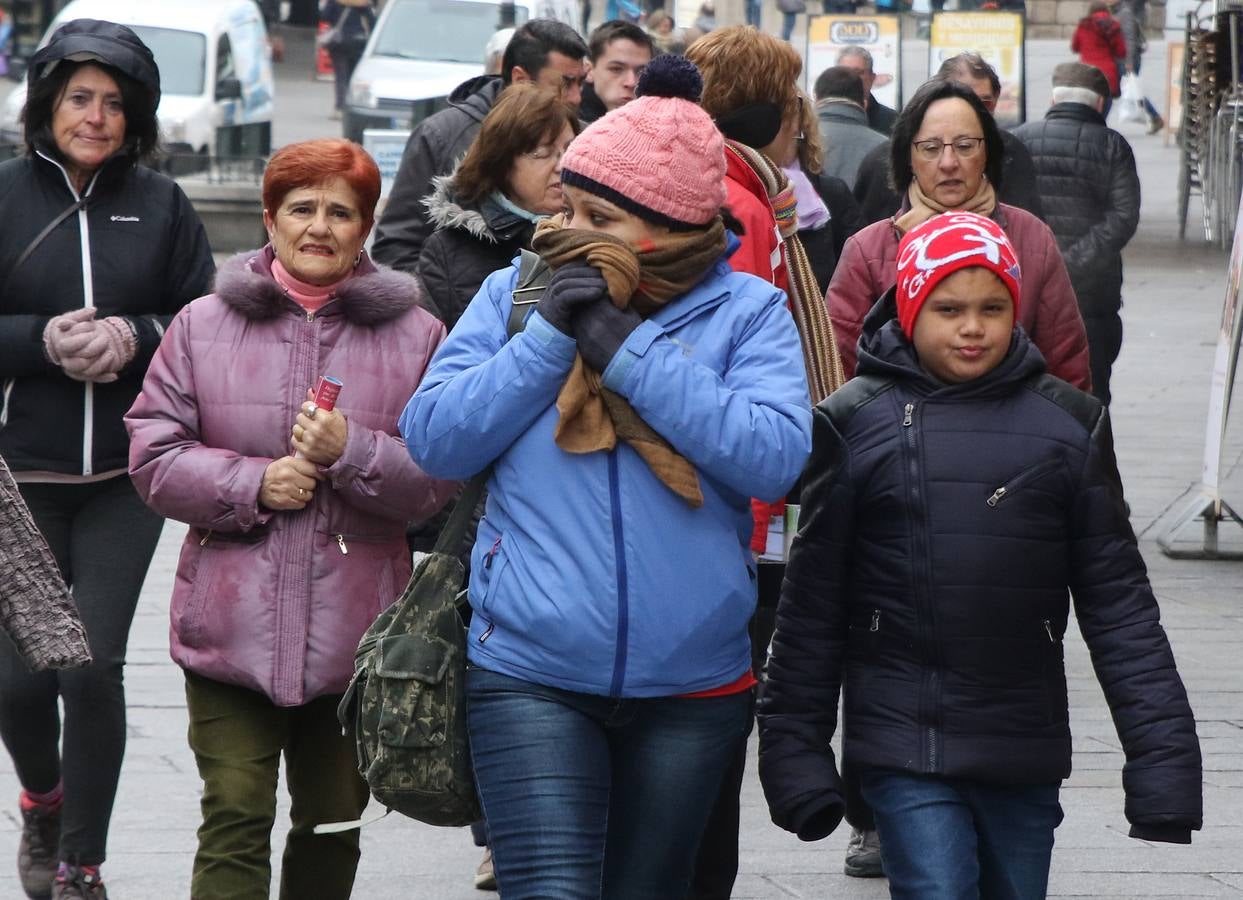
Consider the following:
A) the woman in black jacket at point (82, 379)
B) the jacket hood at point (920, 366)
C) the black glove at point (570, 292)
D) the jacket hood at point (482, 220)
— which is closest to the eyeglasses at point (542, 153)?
the jacket hood at point (482, 220)

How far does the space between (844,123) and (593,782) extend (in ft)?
20.6

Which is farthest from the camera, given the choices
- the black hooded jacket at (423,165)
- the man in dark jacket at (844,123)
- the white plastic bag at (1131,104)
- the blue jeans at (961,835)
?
the white plastic bag at (1131,104)

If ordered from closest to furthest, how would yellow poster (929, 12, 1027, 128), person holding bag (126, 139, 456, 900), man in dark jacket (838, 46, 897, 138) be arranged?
1. person holding bag (126, 139, 456, 900)
2. man in dark jacket (838, 46, 897, 138)
3. yellow poster (929, 12, 1027, 128)

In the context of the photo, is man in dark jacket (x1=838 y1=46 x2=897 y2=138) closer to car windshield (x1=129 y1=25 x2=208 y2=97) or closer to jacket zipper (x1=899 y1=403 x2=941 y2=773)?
jacket zipper (x1=899 y1=403 x2=941 y2=773)

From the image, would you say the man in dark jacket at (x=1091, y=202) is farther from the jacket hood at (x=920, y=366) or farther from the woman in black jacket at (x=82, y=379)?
the jacket hood at (x=920, y=366)

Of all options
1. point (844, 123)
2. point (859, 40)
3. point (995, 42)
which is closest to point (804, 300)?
point (844, 123)

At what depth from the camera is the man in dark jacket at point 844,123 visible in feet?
29.8

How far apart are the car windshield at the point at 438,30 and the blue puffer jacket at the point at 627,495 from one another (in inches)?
734

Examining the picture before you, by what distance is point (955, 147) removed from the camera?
543 centimetres

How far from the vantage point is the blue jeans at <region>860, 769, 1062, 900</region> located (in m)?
3.60

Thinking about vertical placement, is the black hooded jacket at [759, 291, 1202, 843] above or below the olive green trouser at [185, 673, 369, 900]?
above

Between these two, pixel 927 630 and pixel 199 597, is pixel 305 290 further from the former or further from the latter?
pixel 927 630

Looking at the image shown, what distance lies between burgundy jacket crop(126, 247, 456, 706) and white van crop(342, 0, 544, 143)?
16.4 m

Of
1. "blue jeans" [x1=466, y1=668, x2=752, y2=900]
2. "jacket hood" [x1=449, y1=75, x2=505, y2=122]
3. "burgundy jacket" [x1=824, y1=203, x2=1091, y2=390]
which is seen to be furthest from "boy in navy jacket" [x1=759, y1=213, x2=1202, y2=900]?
"jacket hood" [x1=449, y1=75, x2=505, y2=122]
